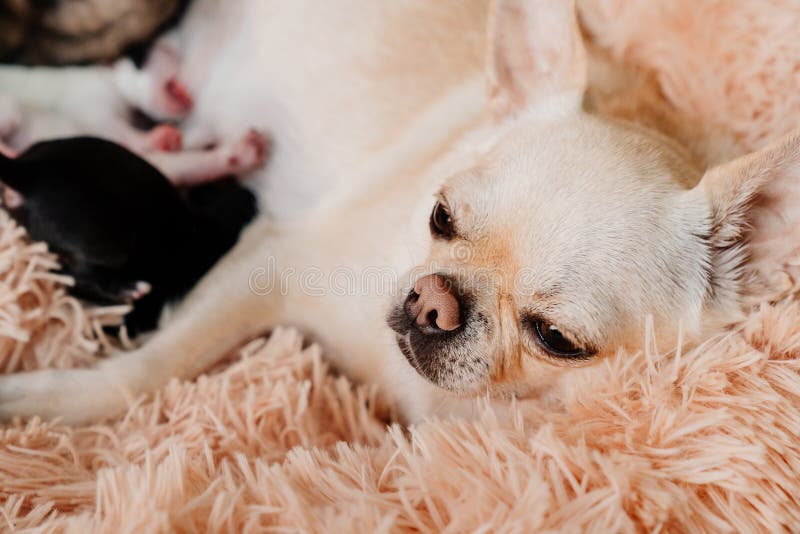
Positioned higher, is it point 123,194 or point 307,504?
point 123,194

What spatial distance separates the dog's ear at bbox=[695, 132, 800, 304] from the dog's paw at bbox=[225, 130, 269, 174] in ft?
3.63

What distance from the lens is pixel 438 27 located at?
1646 millimetres

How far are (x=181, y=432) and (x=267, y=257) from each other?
0.44m

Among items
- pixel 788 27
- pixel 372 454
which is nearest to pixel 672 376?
pixel 372 454

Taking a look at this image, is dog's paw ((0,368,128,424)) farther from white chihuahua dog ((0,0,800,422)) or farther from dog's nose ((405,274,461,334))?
dog's nose ((405,274,461,334))

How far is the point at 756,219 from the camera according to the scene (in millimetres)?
1066

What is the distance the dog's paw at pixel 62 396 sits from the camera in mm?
1217

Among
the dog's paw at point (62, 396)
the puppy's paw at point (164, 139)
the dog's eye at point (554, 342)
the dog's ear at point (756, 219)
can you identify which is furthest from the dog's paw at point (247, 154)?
the dog's ear at point (756, 219)

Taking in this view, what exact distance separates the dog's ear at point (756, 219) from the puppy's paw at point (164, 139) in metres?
1.28

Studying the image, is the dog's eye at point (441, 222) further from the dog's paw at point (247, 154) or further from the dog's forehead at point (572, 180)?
the dog's paw at point (247, 154)

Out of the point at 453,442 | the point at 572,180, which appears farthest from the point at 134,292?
the point at 572,180

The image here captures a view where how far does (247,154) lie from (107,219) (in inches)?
18.5

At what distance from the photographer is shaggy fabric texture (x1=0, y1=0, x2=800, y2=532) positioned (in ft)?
2.80

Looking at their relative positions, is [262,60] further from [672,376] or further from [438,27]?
[672,376]
